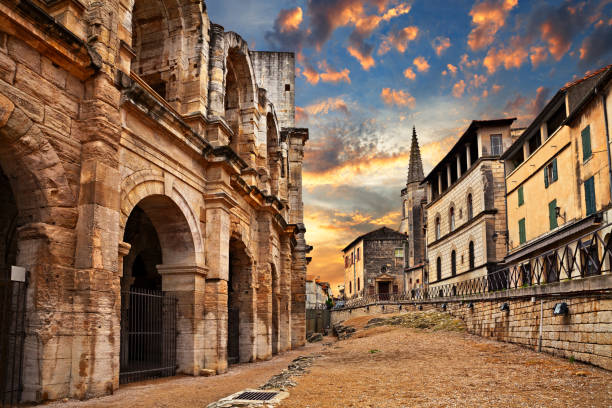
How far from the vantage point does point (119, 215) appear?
8.48 meters

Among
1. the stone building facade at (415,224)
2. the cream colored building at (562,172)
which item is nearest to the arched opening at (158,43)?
the cream colored building at (562,172)

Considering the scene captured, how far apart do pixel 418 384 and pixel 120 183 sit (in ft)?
20.4

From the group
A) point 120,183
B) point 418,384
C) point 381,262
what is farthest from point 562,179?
point 381,262

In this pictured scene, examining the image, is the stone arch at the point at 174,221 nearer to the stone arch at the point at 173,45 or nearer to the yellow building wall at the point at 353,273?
the stone arch at the point at 173,45

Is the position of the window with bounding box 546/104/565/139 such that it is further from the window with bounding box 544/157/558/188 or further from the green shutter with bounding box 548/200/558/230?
the green shutter with bounding box 548/200/558/230

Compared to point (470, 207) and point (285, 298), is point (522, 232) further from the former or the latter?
point (285, 298)

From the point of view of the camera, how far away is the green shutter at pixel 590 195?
58.9 feet

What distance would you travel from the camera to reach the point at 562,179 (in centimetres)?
2044

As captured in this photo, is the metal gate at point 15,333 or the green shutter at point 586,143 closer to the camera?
the metal gate at point 15,333

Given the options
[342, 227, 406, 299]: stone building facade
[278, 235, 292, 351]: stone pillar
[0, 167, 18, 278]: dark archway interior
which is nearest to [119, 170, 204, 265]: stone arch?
[0, 167, 18, 278]: dark archway interior

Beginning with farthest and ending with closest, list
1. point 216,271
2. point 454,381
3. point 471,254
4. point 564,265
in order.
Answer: point 471,254, point 564,265, point 216,271, point 454,381

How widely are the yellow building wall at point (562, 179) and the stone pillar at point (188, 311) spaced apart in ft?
45.1

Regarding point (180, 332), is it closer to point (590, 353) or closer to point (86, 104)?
point (86, 104)

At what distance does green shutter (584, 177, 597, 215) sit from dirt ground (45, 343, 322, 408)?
42.9ft
